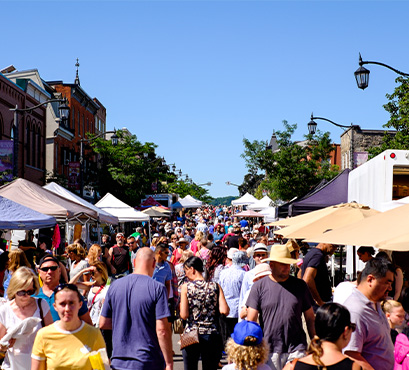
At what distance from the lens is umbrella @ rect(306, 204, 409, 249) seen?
6301mm

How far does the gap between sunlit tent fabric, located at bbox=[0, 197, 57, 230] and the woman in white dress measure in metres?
6.89

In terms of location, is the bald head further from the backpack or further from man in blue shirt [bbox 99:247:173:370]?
the backpack

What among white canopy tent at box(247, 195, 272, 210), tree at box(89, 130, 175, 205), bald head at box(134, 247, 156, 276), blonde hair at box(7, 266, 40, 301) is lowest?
blonde hair at box(7, 266, 40, 301)

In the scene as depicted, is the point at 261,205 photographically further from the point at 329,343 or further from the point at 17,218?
the point at 329,343

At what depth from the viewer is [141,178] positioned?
44.2 meters

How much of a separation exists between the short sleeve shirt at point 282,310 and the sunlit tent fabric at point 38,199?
10142 mm

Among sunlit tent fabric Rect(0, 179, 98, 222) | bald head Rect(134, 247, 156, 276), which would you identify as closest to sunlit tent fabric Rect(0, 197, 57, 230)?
sunlit tent fabric Rect(0, 179, 98, 222)

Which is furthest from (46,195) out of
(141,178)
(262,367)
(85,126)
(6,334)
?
(85,126)

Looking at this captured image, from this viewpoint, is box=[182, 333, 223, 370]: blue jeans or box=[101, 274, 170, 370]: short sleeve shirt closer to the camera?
box=[101, 274, 170, 370]: short sleeve shirt

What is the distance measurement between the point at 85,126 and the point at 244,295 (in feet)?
160

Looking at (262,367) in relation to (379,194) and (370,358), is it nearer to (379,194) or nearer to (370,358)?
(370,358)

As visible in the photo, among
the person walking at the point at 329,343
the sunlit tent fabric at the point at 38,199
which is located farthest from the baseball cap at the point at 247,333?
the sunlit tent fabric at the point at 38,199

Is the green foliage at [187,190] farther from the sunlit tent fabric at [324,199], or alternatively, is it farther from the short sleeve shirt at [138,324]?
the short sleeve shirt at [138,324]

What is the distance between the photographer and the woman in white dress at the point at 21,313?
5582 mm
